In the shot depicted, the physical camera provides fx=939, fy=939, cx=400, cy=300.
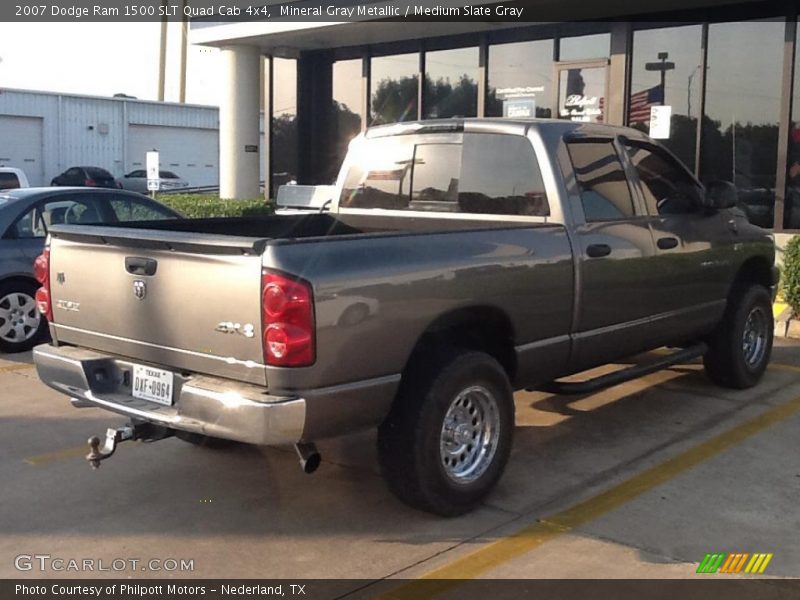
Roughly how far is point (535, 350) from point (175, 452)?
2348 mm

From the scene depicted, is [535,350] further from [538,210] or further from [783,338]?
[783,338]

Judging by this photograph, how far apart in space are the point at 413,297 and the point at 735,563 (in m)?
1.90

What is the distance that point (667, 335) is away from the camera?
627cm

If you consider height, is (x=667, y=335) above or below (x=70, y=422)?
above

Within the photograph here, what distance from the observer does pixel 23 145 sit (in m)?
38.2

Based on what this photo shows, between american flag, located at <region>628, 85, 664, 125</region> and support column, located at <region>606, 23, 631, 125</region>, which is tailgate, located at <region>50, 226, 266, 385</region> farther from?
american flag, located at <region>628, 85, 664, 125</region>

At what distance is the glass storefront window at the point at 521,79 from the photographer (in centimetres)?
1430

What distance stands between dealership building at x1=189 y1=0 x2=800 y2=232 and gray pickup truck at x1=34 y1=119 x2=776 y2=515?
5.97 meters

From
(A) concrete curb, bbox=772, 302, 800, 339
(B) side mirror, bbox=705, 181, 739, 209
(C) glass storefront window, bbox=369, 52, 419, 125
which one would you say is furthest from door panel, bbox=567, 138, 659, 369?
(C) glass storefront window, bbox=369, 52, 419, 125

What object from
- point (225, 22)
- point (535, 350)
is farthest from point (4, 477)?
point (225, 22)

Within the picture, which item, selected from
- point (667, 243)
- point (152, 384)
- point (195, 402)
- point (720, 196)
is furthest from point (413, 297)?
point (720, 196)

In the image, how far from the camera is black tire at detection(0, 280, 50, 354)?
863 centimetres

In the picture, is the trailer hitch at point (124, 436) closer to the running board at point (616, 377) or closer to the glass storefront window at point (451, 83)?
the running board at point (616, 377)

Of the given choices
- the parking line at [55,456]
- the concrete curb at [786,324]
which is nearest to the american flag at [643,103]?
the concrete curb at [786,324]
